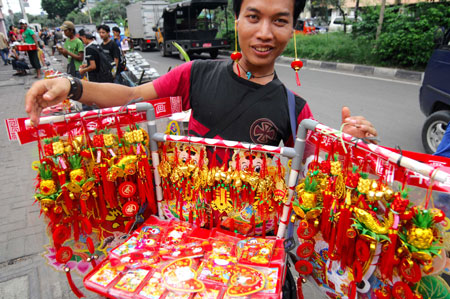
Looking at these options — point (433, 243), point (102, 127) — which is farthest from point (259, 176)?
point (102, 127)

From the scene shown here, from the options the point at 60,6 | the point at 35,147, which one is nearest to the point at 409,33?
the point at 35,147

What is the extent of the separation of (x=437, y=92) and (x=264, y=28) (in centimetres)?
380

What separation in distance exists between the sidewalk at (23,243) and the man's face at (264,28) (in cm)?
104

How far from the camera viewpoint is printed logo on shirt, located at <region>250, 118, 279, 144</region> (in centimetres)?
134

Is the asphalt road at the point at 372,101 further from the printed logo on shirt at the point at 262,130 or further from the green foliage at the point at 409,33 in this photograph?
the printed logo on shirt at the point at 262,130

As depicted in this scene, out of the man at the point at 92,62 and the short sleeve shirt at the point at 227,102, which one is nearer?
the short sleeve shirt at the point at 227,102

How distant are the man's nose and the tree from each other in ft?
183

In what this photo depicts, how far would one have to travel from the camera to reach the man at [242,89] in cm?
120

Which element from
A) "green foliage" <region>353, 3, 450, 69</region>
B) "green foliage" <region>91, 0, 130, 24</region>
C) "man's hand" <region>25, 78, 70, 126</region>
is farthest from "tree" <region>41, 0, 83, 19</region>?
"man's hand" <region>25, 78, 70, 126</region>

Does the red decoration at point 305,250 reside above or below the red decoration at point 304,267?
above

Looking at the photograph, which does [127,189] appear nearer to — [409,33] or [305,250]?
[305,250]

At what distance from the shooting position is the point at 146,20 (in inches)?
717

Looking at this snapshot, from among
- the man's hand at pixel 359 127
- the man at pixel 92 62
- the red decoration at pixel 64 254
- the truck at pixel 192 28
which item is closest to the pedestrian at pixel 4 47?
the truck at pixel 192 28

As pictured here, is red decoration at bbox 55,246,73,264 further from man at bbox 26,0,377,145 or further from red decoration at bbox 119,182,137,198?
man at bbox 26,0,377,145
